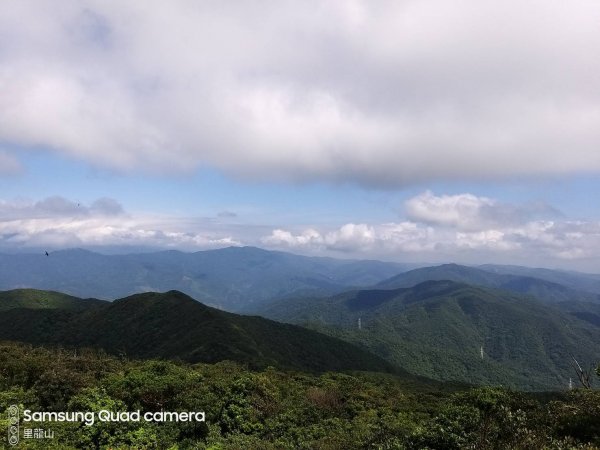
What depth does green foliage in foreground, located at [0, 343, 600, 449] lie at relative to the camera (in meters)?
17.4

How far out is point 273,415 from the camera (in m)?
26.9

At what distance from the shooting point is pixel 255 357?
125m

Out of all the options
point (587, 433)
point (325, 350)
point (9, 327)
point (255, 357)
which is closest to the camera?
point (587, 433)

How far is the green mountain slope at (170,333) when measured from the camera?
131m

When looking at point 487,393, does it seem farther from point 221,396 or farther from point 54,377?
point 54,377

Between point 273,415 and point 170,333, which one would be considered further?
point 170,333

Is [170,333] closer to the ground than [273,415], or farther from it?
closer to the ground

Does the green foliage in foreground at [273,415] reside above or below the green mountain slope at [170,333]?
above

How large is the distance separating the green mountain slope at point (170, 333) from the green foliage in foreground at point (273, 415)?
291 feet

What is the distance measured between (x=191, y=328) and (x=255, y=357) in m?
37.1

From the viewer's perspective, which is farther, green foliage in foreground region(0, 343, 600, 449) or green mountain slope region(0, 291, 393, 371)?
green mountain slope region(0, 291, 393, 371)

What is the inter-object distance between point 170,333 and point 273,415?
133045 mm

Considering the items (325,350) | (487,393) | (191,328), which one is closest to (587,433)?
(487,393)

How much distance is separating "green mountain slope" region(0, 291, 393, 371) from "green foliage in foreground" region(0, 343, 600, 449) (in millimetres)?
88819
